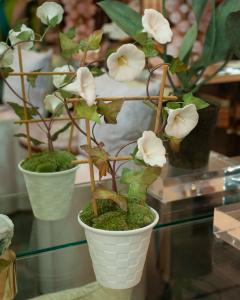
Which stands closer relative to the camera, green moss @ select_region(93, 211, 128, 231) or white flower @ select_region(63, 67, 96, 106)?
white flower @ select_region(63, 67, 96, 106)

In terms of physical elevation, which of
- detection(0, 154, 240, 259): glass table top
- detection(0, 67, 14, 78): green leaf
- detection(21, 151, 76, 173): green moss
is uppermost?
detection(0, 67, 14, 78): green leaf

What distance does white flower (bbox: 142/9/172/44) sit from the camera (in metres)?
0.74

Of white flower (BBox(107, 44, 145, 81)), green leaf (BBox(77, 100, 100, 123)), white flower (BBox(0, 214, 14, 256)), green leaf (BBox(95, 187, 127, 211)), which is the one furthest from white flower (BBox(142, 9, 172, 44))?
white flower (BBox(0, 214, 14, 256))

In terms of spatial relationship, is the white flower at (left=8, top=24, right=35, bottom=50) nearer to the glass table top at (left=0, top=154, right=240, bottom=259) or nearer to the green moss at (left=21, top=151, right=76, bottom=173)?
the green moss at (left=21, top=151, right=76, bottom=173)

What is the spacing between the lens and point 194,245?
1048 millimetres

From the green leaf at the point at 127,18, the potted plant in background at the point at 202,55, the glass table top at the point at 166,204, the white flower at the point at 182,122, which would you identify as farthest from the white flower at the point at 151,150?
the green leaf at the point at 127,18

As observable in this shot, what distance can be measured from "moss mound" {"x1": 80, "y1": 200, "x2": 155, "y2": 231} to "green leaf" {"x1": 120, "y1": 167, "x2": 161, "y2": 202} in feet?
0.08

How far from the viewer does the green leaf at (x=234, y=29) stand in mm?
1141

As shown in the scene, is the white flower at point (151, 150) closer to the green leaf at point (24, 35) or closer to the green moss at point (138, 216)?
the green moss at point (138, 216)

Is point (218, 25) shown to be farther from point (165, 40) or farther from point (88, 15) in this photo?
point (88, 15)

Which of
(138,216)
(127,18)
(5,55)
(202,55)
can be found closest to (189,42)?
(202,55)

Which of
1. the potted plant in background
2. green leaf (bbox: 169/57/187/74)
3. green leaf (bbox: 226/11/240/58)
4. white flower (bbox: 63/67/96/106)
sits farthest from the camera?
the potted plant in background

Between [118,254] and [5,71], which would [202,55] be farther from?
[118,254]

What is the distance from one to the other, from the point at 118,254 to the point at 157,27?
0.35 meters
